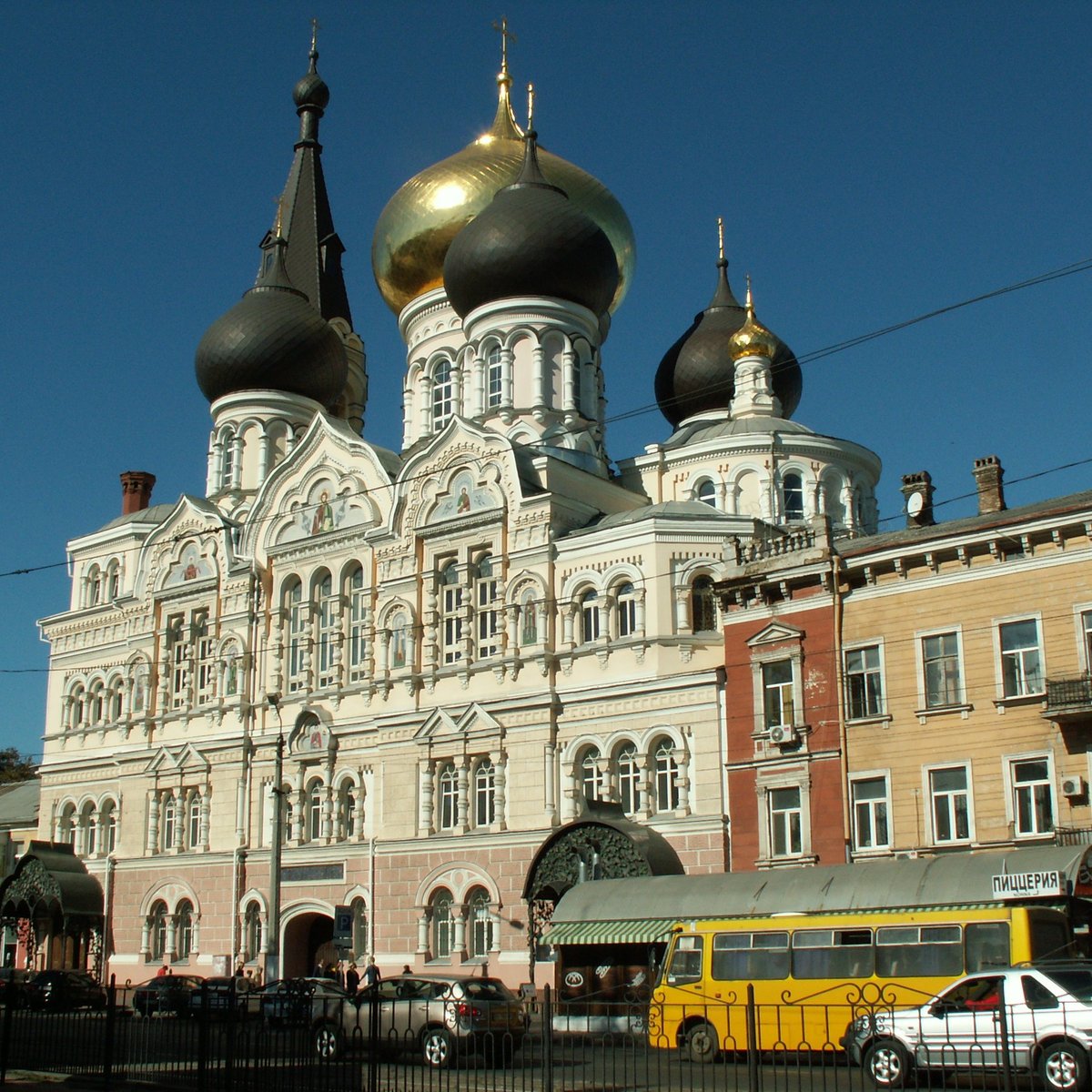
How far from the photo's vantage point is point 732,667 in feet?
96.2

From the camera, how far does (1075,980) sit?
15133 millimetres

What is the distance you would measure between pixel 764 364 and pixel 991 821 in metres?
18.8

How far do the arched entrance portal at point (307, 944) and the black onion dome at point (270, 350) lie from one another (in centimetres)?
1605

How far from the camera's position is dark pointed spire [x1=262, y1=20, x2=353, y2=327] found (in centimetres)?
5234

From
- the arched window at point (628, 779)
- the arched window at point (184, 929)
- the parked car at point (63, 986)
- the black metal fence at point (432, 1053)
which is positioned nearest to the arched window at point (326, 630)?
the arched window at point (184, 929)

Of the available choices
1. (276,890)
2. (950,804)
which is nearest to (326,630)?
(276,890)

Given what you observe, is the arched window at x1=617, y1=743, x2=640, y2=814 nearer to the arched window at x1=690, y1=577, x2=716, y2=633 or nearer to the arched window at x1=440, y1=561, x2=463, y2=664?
the arched window at x1=690, y1=577, x2=716, y2=633

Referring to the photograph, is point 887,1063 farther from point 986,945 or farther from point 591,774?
point 591,774

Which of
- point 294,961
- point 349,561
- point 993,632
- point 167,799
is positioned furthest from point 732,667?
point 167,799

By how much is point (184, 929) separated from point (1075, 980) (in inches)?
1140

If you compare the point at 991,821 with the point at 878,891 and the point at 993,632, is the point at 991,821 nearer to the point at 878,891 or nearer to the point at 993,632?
the point at 993,632

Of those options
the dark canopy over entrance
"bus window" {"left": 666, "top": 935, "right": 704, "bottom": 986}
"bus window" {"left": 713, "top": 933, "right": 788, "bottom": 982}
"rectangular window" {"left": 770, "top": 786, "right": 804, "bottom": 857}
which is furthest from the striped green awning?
the dark canopy over entrance

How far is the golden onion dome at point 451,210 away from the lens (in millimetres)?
45188

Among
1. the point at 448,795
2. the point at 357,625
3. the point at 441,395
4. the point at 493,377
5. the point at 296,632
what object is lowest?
the point at 448,795
